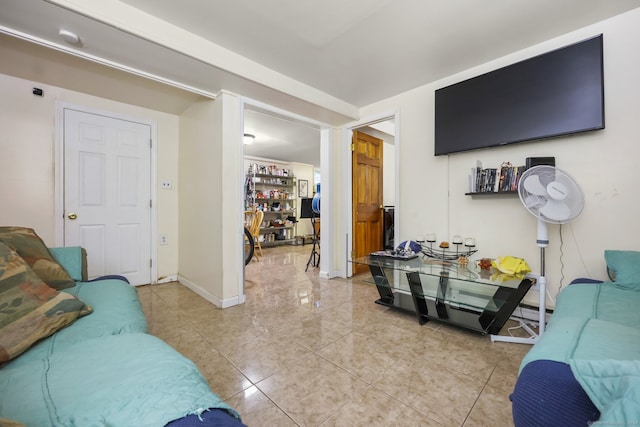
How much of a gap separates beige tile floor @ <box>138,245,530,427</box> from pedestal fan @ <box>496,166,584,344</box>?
1.65ft

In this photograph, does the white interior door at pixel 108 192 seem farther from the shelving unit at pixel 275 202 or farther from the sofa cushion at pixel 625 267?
Result: the sofa cushion at pixel 625 267

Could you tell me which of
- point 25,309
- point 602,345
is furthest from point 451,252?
point 25,309

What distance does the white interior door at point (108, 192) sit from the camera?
285 centimetres

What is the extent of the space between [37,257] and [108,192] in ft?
6.26

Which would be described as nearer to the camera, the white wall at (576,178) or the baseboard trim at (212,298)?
the white wall at (576,178)

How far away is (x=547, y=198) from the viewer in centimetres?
183

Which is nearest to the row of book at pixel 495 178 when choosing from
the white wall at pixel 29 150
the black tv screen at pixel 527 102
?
the black tv screen at pixel 527 102

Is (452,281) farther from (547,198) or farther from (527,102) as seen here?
(527,102)

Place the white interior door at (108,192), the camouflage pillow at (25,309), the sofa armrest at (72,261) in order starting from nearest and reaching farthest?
the camouflage pillow at (25,309)
the sofa armrest at (72,261)
the white interior door at (108,192)

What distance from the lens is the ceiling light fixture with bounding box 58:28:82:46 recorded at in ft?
5.73

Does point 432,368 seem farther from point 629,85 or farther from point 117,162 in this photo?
point 117,162

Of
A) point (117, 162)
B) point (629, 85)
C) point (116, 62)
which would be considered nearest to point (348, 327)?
point (629, 85)

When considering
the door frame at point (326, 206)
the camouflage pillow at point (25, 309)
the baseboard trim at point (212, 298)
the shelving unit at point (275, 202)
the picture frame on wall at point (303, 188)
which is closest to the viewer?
the camouflage pillow at point (25, 309)

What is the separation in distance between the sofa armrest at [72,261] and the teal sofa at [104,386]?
2.23ft
